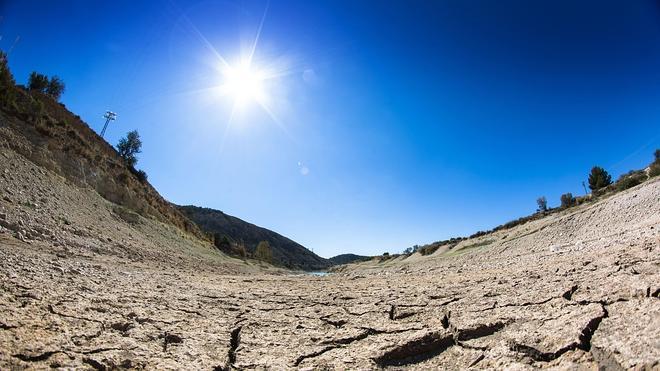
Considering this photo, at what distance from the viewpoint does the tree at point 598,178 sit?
50.7m

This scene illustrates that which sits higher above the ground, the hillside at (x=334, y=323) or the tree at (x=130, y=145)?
the tree at (x=130, y=145)

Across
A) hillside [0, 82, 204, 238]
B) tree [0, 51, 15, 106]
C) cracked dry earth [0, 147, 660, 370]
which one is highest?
tree [0, 51, 15, 106]

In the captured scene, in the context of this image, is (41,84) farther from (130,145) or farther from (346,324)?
(346,324)

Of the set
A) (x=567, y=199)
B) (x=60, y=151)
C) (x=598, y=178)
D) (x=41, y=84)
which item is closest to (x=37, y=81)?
(x=41, y=84)

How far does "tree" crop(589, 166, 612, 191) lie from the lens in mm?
50656

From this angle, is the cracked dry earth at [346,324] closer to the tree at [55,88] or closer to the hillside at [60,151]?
the hillside at [60,151]

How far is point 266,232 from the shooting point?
128m

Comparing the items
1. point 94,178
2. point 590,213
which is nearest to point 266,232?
point 94,178

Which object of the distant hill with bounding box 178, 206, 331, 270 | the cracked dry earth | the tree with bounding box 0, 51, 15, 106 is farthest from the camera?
the distant hill with bounding box 178, 206, 331, 270

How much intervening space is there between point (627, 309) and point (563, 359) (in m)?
1.13

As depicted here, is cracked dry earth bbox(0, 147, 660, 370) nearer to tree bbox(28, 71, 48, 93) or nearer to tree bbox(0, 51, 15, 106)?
tree bbox(0, 51, 15, 106)

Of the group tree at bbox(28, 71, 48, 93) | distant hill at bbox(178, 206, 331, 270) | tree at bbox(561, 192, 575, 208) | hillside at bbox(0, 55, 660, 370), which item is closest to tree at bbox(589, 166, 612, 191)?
tree at bbox(561, 192, 575, 208)

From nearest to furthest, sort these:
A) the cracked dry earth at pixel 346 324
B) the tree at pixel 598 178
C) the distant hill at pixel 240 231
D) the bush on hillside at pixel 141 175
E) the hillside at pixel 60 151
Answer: the cracked dry earth at pixel 346 324 → the hillside at pixel 60 151 → the bush on hillside at pixel 141 175 → the tree at pixel 598 178 → the distant hill at pixel 240 231

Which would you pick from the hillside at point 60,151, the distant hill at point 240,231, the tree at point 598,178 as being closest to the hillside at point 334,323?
the hillside at point 60,151
